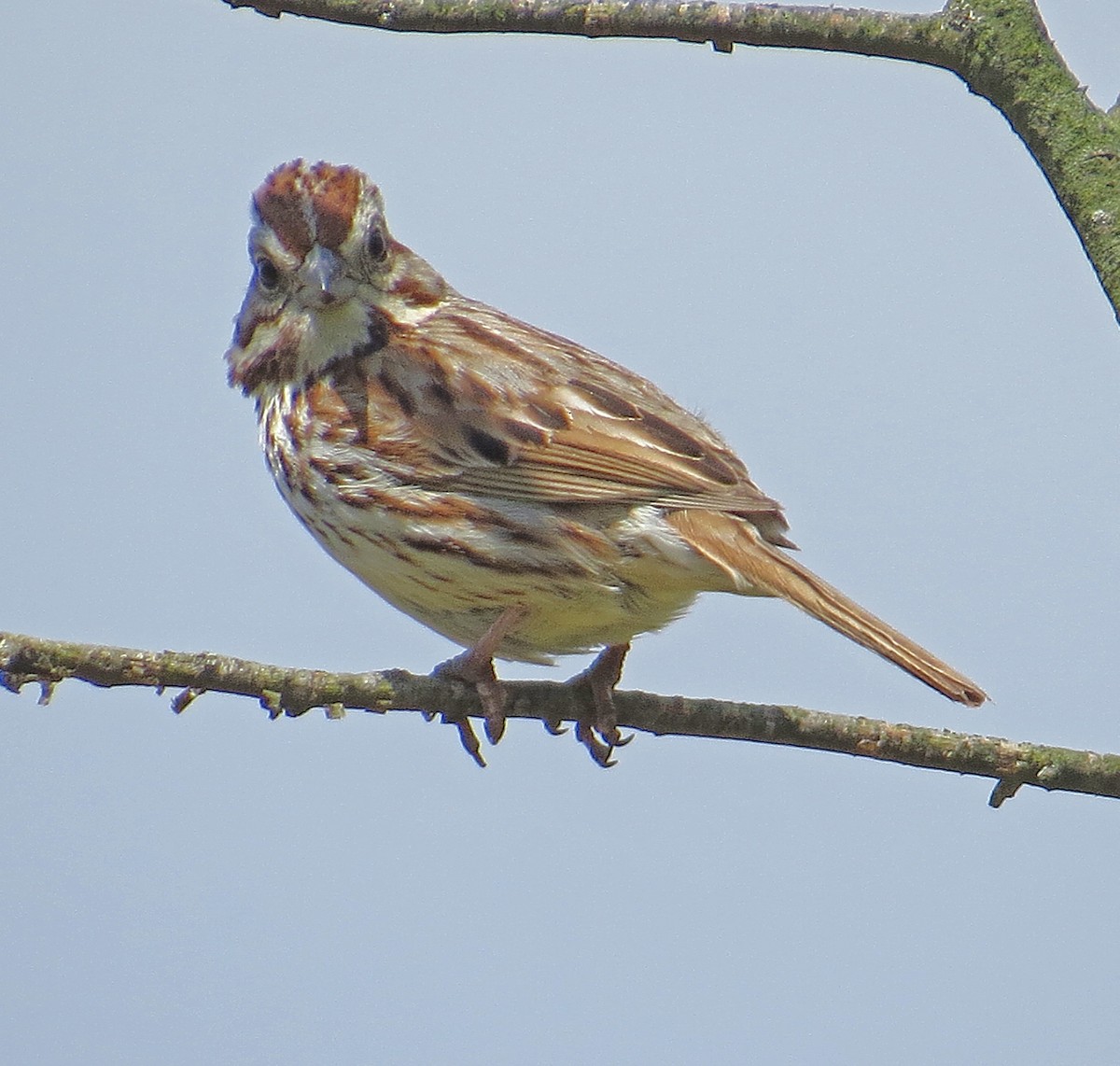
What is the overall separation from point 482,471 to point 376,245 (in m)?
0.90

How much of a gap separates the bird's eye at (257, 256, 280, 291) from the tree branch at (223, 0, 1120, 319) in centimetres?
105

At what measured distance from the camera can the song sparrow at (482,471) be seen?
4.61 m

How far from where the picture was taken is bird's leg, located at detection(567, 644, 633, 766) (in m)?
4.48

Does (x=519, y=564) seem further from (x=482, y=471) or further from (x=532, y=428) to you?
(x=532, y=428)

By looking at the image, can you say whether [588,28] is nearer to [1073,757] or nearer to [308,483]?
[308,483]

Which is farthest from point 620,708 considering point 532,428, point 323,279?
point 323,279

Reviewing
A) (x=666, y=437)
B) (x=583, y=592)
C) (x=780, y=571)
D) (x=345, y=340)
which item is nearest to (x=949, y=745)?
(x=780, y=571)

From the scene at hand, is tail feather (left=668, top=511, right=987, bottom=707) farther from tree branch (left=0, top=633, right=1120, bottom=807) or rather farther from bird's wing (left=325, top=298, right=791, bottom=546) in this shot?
tree branch (left=0, top=633, right=1120, bottom=807)

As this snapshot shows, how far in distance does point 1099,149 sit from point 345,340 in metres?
2.56

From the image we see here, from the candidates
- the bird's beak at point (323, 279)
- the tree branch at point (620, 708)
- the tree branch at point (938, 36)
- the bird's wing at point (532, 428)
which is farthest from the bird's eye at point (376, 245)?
the tree branch at point (620, 708)

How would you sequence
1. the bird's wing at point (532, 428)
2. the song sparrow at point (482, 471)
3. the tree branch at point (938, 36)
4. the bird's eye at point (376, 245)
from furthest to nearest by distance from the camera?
the bird's eye at point (376, 245) → the bird's wing at point (532, 428) → the song sparrow at point (482, 471) → the tree branch at point (938, 36)

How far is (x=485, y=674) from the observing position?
14.5ft

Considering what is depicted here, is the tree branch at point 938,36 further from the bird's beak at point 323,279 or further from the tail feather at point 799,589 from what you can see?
the tail feather at point 799,589

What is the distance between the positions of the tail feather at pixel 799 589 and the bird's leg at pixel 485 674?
1.97ft
